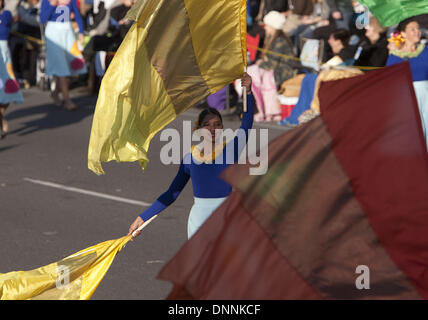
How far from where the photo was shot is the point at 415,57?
966cm

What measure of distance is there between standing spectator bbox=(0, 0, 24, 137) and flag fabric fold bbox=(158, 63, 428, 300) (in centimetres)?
1006

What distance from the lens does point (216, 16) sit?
665 cm

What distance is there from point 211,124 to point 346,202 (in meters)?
1.83

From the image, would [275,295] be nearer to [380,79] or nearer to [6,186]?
[380,79]

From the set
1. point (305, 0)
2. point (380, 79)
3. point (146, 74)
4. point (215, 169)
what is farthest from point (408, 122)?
point (305, 0)

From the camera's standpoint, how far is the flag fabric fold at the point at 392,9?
8266mm

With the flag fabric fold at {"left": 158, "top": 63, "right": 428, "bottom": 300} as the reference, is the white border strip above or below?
below

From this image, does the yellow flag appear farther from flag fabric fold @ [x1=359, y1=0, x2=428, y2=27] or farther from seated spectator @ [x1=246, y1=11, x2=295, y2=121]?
seated spectator @ [x1=246, y1=11, x2=295, y2=121]

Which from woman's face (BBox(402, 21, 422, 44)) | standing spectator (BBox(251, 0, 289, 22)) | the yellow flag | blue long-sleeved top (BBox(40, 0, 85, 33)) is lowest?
standing spectator (BBox(251, 0, 289, 22))

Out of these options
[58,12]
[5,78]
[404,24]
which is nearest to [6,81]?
[5,78]

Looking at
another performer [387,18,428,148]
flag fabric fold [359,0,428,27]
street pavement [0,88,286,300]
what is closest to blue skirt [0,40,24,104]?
street pavement [0,88,286,300]

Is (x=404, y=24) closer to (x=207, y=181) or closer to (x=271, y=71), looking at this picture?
(x=207, y=181)

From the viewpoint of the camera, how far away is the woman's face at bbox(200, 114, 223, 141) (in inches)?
245

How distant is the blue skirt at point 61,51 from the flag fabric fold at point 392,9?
29.4 ft
